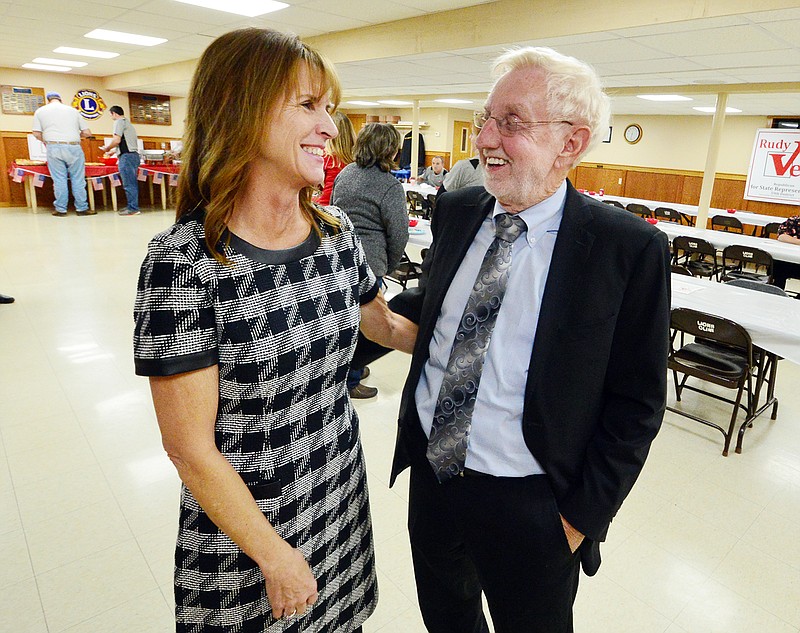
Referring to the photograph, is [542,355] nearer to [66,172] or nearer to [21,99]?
[66,172]

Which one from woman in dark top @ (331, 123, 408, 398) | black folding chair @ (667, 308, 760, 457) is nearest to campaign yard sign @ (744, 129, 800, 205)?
black folding chair @ (667, 308, 760, 457)

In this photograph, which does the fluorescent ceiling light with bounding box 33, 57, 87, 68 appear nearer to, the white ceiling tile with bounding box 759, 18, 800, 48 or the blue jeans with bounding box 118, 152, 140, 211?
the blue jeans with bounding box 118, 152, 140, 211

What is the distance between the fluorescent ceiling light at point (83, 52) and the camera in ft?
28.2

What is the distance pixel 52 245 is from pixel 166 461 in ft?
21.0

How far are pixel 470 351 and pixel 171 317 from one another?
2.12 feet

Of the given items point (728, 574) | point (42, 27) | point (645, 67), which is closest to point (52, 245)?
point (42, 27)

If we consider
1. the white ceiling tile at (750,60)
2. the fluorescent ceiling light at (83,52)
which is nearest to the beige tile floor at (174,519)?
the white ceiling tile at (750,60)

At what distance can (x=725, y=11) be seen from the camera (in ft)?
12.0

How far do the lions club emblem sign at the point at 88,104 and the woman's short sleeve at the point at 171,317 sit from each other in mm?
14759

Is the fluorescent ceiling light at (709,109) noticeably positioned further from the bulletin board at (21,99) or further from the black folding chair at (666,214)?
the bulletin board at (21,99)

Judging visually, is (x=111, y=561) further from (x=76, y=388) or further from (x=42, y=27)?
(x=42, y=27)

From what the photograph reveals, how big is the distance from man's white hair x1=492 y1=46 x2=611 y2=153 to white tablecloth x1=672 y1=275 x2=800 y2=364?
2371 mm

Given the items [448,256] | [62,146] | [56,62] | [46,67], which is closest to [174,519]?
[448,256]

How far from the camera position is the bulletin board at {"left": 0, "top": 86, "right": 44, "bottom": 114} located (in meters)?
11.7
